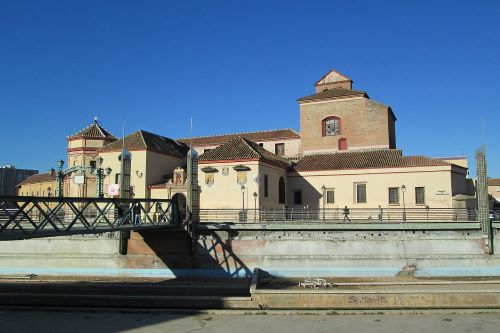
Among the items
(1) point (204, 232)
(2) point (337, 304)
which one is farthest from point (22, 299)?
(2) point (337, 304)

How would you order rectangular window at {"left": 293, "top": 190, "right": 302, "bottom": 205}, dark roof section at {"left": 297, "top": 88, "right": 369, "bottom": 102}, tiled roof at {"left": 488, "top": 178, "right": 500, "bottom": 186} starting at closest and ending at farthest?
rectangular window at {"left": 293, "top": 190, "right": 302, "bottom": 205}
dark roof section at {"left": 297, "top": 88, "right": 369, "bottom": 102}
tiled roof at {"left": 488, "top": 178, "right": 500, "bottom": 186}

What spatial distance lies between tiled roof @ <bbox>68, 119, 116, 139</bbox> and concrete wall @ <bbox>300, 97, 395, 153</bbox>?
69.8 feet

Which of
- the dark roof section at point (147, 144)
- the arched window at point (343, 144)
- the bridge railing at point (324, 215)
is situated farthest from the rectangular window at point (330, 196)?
the dark roof section at point (147, 144)

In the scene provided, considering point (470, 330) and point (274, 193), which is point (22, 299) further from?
point (274, 193)

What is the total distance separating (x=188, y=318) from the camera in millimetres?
17266

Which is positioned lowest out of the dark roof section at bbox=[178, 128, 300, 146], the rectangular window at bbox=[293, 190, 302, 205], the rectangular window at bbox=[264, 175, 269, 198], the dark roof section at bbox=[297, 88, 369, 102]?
the rectangular window at bbox=[293, 190, 302, 205]

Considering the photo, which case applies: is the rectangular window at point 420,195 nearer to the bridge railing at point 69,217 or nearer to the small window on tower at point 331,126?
the small window on tower at point 331,126

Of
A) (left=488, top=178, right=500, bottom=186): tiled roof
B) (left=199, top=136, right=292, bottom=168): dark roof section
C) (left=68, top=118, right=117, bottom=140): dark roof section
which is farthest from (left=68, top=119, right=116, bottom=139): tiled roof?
(left=488, top=178, right=500, bottom=186): tiled roof

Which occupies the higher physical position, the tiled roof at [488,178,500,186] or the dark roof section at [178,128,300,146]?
the dark roof section at [178,128,300,146]

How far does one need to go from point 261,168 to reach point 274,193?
10.1ft

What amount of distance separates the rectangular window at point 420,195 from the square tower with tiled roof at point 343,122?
25.5 feet

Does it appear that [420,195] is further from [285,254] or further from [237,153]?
[285,254]

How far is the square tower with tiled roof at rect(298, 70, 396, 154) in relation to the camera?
4384 cm

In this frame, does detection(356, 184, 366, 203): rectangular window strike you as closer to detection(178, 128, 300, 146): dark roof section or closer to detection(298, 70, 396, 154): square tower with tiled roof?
detection(298, 70, 396, 154): square tower with tiled roof
